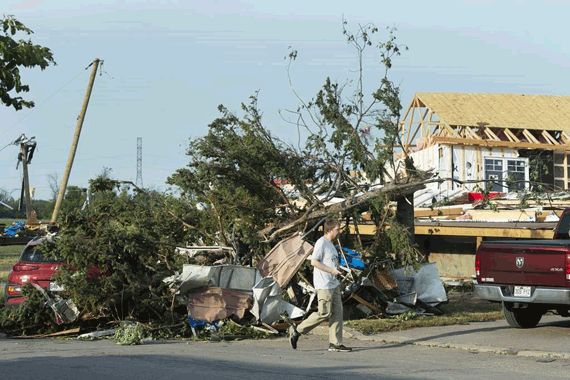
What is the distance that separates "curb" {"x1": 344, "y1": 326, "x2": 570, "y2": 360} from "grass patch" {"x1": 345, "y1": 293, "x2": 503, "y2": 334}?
8.6 inches

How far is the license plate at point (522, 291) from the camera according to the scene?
45.1 feet

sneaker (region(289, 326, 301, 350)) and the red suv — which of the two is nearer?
sneaker (region(289, 326, 301, 350))

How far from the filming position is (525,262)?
1379cm

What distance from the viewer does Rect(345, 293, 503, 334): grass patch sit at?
14.4m

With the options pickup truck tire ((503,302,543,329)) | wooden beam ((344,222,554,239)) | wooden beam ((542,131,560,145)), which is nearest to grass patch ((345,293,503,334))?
pickup truck tire ((503,302,543,329))

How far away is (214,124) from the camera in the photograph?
16.8 meters

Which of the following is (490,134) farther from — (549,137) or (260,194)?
(260,194)

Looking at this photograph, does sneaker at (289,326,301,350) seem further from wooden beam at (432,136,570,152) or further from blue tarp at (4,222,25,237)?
blue tarp at (4,222,25,237)

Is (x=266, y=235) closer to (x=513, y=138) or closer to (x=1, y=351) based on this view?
(x=1, y=351)

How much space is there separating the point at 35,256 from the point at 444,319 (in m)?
7.40

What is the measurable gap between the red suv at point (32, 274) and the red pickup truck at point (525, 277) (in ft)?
24.0

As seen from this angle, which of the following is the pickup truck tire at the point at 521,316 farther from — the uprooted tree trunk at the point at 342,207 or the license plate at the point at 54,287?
the license plate at the point at 54,287

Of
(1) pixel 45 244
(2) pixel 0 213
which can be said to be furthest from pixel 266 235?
(2) pixel 0 213

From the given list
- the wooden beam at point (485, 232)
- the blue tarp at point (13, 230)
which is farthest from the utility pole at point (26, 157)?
the wooden beam at point (485, 232)
